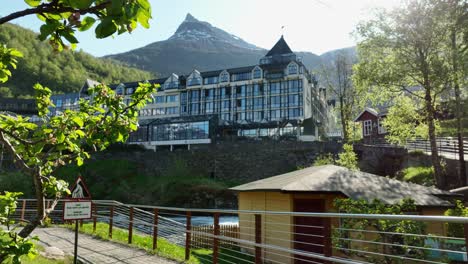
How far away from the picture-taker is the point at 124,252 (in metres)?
9.97

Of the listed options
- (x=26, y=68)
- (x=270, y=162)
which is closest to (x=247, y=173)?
(x=270, y=162)

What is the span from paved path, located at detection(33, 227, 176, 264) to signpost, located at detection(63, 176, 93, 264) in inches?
40.4

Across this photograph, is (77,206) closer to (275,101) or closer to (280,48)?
A: (275,101)

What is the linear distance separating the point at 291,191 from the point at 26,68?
158699 millimetres

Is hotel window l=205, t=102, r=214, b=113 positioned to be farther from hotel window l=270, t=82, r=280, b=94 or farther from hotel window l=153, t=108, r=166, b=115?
hotel window l=270, t=82, r=280, b=94

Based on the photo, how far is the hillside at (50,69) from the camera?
5472 inches

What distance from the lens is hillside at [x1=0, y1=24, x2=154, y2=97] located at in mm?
139000

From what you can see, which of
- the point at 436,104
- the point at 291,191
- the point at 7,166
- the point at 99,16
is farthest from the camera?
the point at 7,166

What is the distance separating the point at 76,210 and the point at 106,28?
24.7 ft

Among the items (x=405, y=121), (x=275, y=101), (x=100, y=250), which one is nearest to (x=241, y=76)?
(x=275, y=101)

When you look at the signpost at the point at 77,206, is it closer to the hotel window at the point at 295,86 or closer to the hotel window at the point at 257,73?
the hotel window at the point at 295,86

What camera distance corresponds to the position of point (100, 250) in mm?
10211

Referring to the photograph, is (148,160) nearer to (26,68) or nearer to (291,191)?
(291,191)

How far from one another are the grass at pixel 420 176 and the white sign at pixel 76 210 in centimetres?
2324
